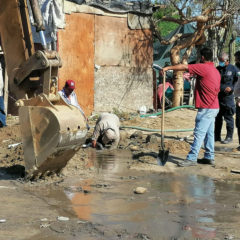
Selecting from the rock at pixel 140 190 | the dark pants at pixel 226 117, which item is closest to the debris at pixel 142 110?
the dark pants at pixel 226 117

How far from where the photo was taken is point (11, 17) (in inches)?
282

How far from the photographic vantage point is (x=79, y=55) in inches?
580

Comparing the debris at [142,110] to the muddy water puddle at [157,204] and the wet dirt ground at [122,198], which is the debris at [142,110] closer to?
the wet dirt ground at [122,198]

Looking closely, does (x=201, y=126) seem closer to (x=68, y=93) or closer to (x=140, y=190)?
(x=140, y=190)

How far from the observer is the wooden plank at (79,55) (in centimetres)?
1430

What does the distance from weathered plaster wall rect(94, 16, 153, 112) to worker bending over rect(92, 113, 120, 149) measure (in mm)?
4651

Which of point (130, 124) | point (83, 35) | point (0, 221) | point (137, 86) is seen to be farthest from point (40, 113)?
point (137, 86)

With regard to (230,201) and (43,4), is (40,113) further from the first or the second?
(43,4)

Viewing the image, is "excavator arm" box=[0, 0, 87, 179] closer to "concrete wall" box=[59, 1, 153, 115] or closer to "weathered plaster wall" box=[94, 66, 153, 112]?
"concrete wall" box=[59, 1, 153, 115]

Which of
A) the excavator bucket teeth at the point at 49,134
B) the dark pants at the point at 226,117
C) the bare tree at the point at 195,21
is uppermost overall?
the bare tree at the point at 195,21

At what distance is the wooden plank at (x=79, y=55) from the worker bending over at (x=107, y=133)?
3.84m

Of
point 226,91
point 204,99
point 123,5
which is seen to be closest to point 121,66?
point 123,5

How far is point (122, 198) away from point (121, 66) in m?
9.34

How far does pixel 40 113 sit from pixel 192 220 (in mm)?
2306
